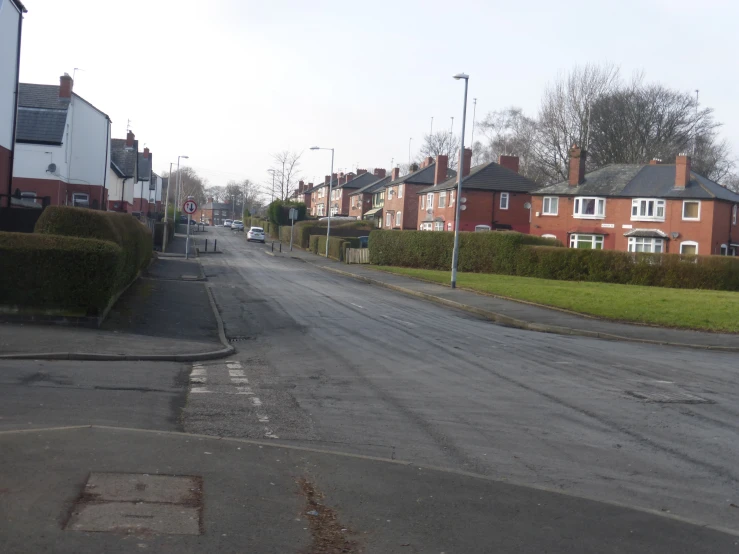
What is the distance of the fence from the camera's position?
53.3 m

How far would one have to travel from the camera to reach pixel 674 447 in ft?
27.5

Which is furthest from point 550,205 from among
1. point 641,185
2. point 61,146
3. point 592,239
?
point 61,146

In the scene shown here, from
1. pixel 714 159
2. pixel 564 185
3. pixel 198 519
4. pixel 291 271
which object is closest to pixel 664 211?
pixel 564 185

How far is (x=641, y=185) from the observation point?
58.7 m

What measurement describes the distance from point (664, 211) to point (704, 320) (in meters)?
37.2

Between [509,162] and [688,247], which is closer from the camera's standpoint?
[688,247]

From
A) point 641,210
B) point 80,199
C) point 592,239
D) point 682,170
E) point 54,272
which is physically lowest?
point 54,272

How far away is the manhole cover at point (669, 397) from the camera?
11051mm

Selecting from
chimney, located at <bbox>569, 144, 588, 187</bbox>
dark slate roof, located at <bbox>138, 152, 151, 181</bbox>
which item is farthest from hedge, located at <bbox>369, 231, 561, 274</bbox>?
dark slate roof, located at <bbox>138, 152, 151, 181</bbox>

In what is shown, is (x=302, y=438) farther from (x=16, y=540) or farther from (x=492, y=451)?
(x=16, y=540)

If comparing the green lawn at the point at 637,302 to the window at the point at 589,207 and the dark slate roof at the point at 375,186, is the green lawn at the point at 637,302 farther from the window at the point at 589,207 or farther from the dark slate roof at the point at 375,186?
the dark slate roof at the point at 375,186

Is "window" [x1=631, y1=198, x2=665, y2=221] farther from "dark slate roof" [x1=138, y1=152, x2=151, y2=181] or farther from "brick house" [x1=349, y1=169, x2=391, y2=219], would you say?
"dark slate roof" [x1=138, y1=152, x2=151, y2=181]

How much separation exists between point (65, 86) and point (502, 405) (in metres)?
42.9

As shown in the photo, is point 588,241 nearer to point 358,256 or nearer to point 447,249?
point 447,249
